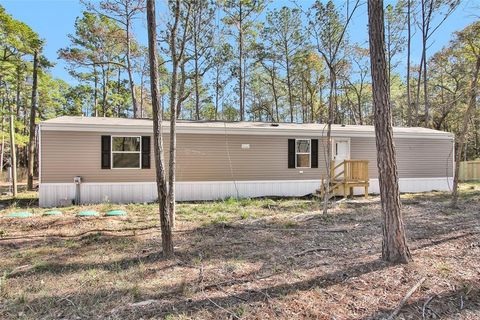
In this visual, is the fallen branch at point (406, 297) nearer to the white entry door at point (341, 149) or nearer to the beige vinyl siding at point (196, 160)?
the beige vinyl siding at point (196, 160)

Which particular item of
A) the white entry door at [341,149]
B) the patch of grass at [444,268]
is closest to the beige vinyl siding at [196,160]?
the white entry door at [341,149]

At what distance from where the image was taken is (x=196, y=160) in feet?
34.9

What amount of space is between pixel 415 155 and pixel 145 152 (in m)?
10.3

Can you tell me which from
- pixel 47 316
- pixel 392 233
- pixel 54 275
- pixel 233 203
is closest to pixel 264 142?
pixel 233 203

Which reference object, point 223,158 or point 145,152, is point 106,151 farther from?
point 223,158

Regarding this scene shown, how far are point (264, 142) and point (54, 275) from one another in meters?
8.28

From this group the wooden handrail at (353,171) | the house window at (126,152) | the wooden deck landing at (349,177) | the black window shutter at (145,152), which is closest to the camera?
the house window at (126,152)

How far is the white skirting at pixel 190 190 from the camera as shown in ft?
30.7

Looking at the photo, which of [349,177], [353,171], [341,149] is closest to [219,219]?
[349,177]

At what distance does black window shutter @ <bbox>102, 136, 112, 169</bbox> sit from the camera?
9.74m

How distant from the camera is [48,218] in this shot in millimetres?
7281

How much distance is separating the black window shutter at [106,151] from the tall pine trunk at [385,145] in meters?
8.11

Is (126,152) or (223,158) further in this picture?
(223,158)

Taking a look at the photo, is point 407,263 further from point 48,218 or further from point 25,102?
point 25,102
